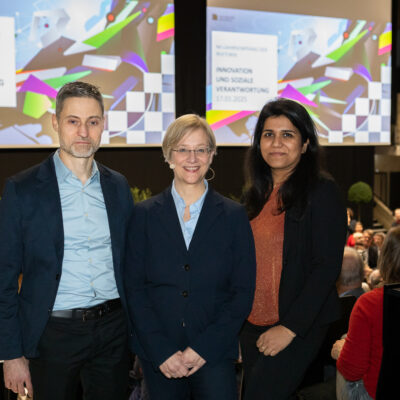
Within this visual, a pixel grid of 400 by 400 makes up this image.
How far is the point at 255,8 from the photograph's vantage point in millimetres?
7730

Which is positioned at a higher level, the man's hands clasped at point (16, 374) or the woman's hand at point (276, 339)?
the woman's hand at point (276, 339)

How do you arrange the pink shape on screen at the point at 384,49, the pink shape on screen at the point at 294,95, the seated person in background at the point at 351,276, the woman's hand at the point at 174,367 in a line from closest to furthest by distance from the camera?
the woman's hand at the point at 174,367 → the seated person in background at the point at 351,276 → the pink shape on screen at the point at 294,95 → the pink shape on screen at the point at 384,49

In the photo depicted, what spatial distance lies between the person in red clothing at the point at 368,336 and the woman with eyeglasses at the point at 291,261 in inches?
4.3

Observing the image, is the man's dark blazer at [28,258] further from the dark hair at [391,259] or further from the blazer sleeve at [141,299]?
the dark hair at [391,259]

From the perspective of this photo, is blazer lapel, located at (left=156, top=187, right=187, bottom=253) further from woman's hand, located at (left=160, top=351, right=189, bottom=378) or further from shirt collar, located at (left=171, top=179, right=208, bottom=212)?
woman's hand, located at (left=160, top=351, right=189, bottom=378)

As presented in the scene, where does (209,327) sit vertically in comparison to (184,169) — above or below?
below

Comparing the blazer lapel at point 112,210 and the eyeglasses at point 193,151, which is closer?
the eyeglasses at point 193,151

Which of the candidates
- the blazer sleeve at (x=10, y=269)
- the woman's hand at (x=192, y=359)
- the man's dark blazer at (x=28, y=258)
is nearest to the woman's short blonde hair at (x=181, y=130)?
the man's dark blazer at (x=28, y=258)

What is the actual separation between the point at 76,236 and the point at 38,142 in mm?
5345

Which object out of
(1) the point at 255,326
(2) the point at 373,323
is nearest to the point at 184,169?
(1) the point at 255,326

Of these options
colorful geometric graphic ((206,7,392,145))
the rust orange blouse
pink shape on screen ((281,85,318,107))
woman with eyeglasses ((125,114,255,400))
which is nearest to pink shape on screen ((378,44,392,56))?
colorful geometric graphic ((206,7,392,145))

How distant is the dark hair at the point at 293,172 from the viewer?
6.26 ft

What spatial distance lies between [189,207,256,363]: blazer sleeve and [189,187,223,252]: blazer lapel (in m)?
0.06

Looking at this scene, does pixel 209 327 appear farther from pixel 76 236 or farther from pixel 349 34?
pixel 349 34
